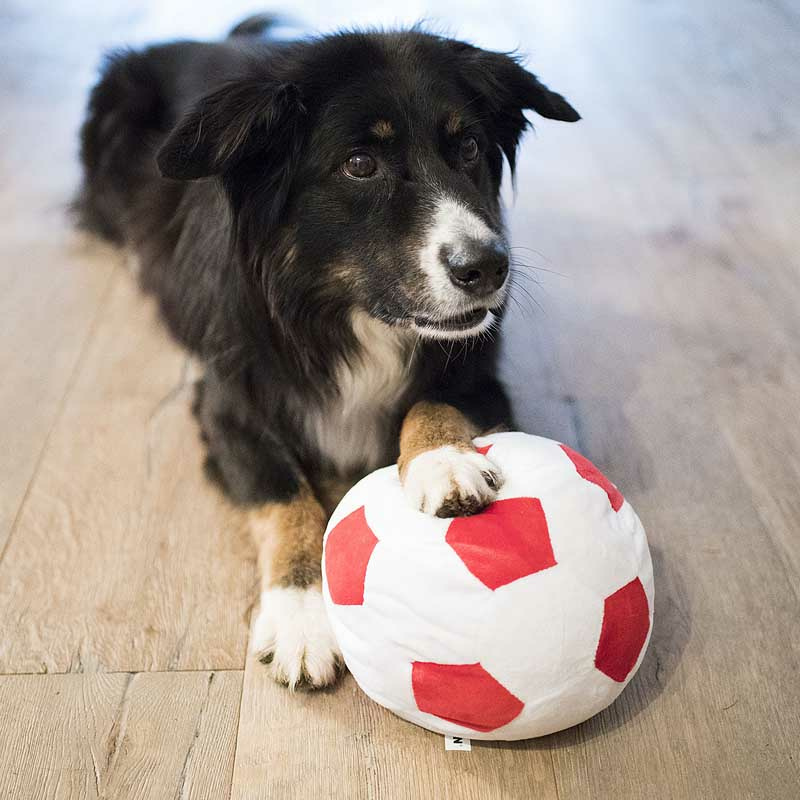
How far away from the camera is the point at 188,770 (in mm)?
1461

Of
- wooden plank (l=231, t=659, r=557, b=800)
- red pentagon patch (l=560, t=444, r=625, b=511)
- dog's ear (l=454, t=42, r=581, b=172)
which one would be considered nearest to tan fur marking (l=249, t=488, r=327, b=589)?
wooden plank (l=231, t=659, r=557, b=800)

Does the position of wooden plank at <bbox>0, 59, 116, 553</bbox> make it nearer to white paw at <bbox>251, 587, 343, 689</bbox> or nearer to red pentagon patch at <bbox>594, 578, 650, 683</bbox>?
white paw at <bbox>251, 587, 343, 689</bbox>

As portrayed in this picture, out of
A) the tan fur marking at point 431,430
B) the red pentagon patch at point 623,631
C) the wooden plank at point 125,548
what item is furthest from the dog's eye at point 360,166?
the red pentagon patch at point 623,631

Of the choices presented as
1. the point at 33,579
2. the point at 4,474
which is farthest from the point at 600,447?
the point at 4,474

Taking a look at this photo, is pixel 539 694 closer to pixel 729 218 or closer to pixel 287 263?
pixel 287 263

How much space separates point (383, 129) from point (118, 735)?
1228 millimetres

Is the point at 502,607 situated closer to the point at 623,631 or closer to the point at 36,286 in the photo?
the point at 623,631

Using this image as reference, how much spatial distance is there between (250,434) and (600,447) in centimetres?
87

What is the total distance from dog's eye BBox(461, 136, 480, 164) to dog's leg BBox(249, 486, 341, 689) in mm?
804

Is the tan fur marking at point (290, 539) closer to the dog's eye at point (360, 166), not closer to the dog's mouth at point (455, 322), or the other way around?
the dog's mouth at point (455, 322)

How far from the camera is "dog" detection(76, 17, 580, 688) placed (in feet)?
5.32

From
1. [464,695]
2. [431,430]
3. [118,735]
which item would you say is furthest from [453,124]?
[118,735]

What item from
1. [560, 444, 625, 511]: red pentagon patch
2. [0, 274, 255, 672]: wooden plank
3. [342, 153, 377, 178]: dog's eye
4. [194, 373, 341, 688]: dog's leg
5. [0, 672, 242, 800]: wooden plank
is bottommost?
[0, 274, 255, 672]: wooden plank

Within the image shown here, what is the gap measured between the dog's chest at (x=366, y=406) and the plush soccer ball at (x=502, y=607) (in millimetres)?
521
